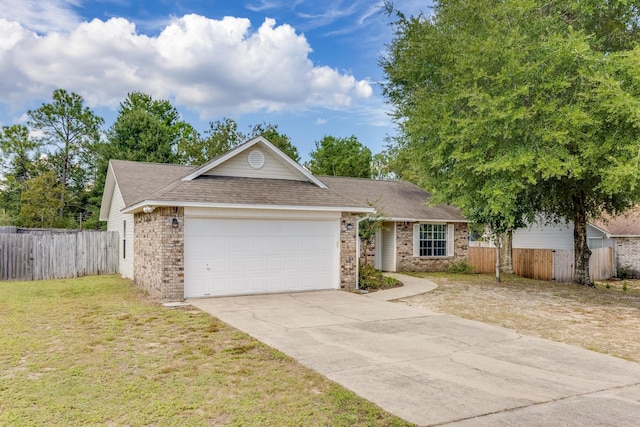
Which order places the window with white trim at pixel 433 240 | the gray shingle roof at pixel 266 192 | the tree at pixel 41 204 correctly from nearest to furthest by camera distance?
the gray shingle roof at pixel 266 192, the window with white trim at pixel 433 240, the tree at pixel 41 204

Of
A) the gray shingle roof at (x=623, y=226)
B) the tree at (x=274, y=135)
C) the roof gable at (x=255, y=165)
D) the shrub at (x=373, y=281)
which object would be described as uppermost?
the tree at (x=274, y=135)

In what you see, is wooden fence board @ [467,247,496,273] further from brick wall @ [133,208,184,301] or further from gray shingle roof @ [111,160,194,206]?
brick wall @ [133,208,184,301]

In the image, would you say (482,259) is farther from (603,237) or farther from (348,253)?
(348,253)

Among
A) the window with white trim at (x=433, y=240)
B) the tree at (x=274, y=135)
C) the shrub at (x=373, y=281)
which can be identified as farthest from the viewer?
the tree at (x=274, y=135)

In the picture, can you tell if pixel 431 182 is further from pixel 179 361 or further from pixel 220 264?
pixel 179 361

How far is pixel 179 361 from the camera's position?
6250 millimetres

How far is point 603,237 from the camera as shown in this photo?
22.2 metres

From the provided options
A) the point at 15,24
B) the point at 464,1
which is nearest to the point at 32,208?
the point at 15,24

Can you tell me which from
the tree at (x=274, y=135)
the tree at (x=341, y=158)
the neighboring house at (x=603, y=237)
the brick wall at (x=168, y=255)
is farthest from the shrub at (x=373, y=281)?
the tree at (x=341, y=158)

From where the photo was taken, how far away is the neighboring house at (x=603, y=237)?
70.6ft

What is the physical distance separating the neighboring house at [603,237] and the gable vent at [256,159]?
14.6 meters

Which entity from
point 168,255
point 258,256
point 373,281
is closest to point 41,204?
point 168,255

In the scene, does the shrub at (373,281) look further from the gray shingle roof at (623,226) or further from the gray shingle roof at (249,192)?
the gray shingle roof at (623,226)

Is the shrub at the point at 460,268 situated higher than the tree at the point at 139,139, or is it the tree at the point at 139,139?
the tree at the point at 139,139
